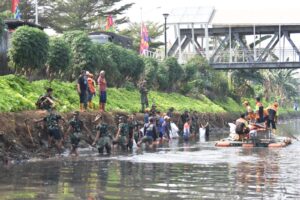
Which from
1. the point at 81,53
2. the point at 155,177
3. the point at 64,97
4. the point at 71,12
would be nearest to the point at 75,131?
the point at 64,97

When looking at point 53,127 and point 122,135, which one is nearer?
point 53,127

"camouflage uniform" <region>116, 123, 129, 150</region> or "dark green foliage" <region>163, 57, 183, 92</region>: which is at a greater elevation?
"dark green foliage" <region>163, 57, 183, 92</region>

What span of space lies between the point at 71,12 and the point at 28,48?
124ft

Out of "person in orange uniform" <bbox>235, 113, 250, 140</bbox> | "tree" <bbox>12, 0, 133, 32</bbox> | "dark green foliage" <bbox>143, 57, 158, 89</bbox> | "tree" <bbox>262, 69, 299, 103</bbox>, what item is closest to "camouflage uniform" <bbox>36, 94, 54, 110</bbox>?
"person in orange uniform" <bbox>235, 113, 250, 140</bbox>

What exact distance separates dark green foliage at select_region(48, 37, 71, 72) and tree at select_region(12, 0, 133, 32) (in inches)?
1143

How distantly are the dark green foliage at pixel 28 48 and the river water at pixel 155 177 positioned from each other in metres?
7.55

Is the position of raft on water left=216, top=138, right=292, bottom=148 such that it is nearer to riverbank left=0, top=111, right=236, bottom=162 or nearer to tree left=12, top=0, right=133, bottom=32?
riverbank left=0, top=111, right=236, bottom=162

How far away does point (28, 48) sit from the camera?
2634 centimetres

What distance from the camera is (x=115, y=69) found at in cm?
3616

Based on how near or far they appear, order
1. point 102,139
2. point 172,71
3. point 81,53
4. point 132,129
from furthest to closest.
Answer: point 172,71
point 81,53
point 132,129
point 102,139

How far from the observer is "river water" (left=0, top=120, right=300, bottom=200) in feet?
37.6

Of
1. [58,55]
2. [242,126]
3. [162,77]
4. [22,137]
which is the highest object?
[162,77]

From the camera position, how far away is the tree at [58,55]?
94.3 feet

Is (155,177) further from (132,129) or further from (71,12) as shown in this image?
(71,12)
